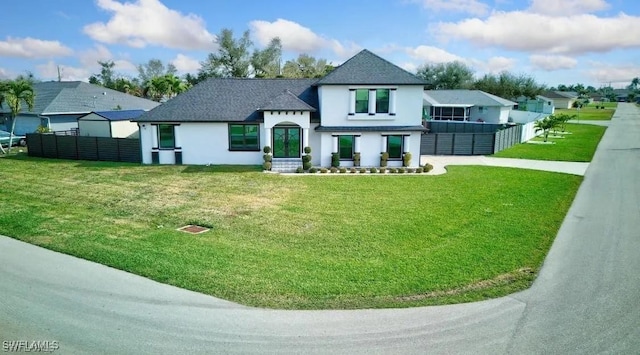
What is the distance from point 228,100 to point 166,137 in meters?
4.53

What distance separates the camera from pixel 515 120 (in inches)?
2399

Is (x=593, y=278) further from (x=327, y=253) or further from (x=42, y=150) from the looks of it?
(x=42, y=150)

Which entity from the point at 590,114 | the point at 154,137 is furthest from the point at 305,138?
the point at 590,114

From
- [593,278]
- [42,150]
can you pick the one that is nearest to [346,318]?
[593,278]

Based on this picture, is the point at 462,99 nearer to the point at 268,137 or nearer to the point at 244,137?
the point at 268,137

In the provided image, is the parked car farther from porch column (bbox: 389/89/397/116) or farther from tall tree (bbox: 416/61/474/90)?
tall tree (bbox: 416/61/474/90)

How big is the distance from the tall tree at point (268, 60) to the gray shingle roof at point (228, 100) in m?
43.4

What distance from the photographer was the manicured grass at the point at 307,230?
9156mm

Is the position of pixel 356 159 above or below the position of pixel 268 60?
below

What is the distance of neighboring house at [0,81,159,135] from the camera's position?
35875mm

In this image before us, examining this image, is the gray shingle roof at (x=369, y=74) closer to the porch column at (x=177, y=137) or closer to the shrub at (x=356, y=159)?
the shrub at (x=356, y=159)

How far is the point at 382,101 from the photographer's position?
Result: 25.0 m

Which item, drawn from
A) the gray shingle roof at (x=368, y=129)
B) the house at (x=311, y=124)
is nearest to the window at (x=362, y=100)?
the house at (x=311, y=124)

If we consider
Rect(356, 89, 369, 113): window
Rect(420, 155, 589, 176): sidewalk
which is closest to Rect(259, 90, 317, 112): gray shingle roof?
Rect(356, 89, 369, 113): window
